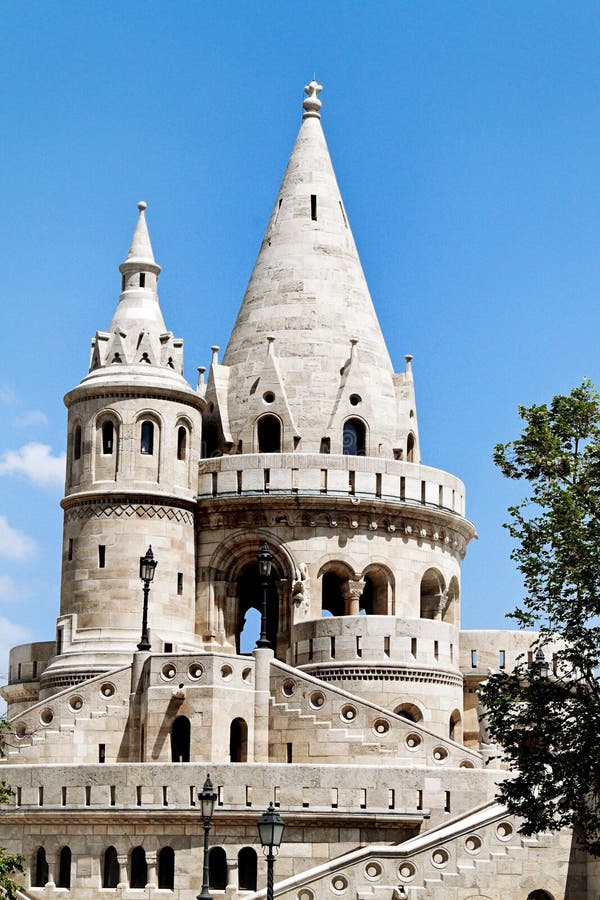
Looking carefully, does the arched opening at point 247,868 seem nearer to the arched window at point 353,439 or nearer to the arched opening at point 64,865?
the arched opening at point 64,865

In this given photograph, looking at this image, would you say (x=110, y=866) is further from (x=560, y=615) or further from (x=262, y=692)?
(x=560, y=615)

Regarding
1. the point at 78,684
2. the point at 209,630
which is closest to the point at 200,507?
the point at 209,630

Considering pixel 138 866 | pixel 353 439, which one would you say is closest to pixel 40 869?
pixel 138 866

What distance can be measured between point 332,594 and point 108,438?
7507mm

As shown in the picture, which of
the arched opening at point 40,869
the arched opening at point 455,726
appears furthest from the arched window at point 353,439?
the arched opening at point 40,869

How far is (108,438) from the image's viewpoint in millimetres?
45125

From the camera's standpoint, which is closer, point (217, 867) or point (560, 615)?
point (560, 615)

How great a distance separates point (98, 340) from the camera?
46469mm

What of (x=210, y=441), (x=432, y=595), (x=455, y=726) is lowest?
(x=455, y=726)

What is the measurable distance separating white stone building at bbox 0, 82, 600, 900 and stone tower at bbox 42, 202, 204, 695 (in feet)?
0.19

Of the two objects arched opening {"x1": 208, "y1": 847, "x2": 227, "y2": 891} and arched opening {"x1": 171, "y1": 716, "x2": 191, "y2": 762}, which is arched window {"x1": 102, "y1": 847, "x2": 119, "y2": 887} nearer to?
arched opening {"x1": 208, "y1": 847, "x2": 227, "y2": 891}

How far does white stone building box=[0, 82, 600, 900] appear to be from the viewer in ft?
122

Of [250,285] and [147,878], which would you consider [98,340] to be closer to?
[250,285]

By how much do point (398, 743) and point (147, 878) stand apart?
5841 mm
